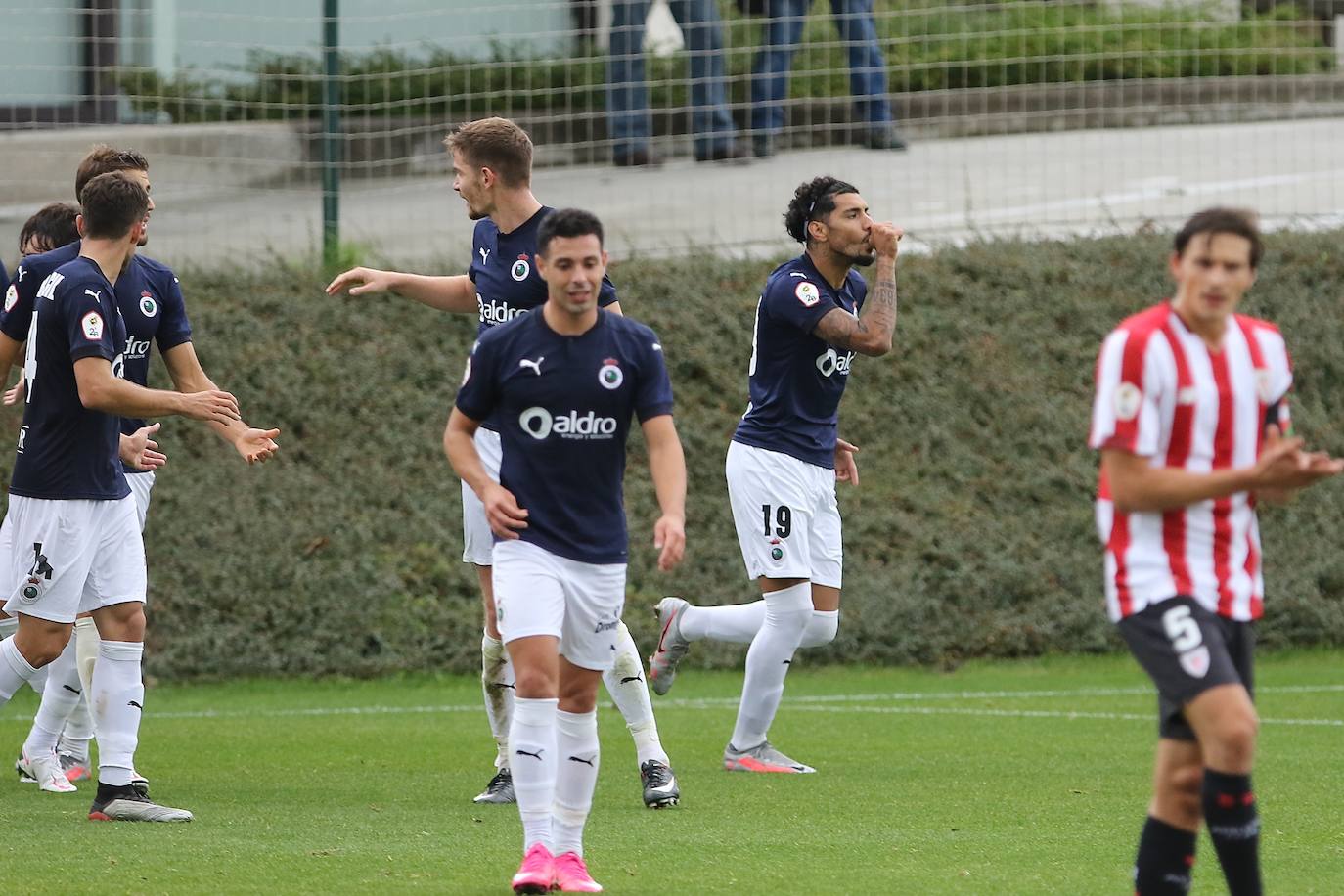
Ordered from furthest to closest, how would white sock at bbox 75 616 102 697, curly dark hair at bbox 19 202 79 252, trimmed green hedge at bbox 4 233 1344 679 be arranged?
trimmed green hedge at bbox 4 233 1344 679 → curly dark hair at bbox 19 202 79 252 → white sock at bbox 75 616 102 697

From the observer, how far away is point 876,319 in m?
7.61

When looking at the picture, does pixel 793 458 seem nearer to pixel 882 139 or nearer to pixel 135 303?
pixel 135 303

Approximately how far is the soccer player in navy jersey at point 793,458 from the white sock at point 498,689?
1170 millimetres

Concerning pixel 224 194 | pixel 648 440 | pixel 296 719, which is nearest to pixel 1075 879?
pixel 648 440

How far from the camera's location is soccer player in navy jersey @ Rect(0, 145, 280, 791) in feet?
23.7

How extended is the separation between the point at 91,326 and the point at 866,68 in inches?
406

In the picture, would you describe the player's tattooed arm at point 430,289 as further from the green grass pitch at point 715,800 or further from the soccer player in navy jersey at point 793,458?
the green grass pitch at point 715,800

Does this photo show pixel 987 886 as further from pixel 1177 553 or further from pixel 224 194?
pixel 224 194

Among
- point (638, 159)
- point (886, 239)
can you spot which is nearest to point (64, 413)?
point (886, 239)

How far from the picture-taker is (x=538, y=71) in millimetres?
15930

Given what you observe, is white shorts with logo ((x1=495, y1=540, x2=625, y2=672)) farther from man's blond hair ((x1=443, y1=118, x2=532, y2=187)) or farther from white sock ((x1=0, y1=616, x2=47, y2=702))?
white sock ((x1=0, y1=616, x2=47, y2=702))

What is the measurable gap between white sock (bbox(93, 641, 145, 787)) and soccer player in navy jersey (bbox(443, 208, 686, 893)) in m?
2.16

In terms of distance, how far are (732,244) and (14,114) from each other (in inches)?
231

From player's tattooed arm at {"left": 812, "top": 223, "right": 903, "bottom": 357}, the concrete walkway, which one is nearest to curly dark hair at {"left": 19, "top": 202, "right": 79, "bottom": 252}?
player's tattooed arm at {"left": 812, "top": 223, "right": 903, "bottom": 357}
